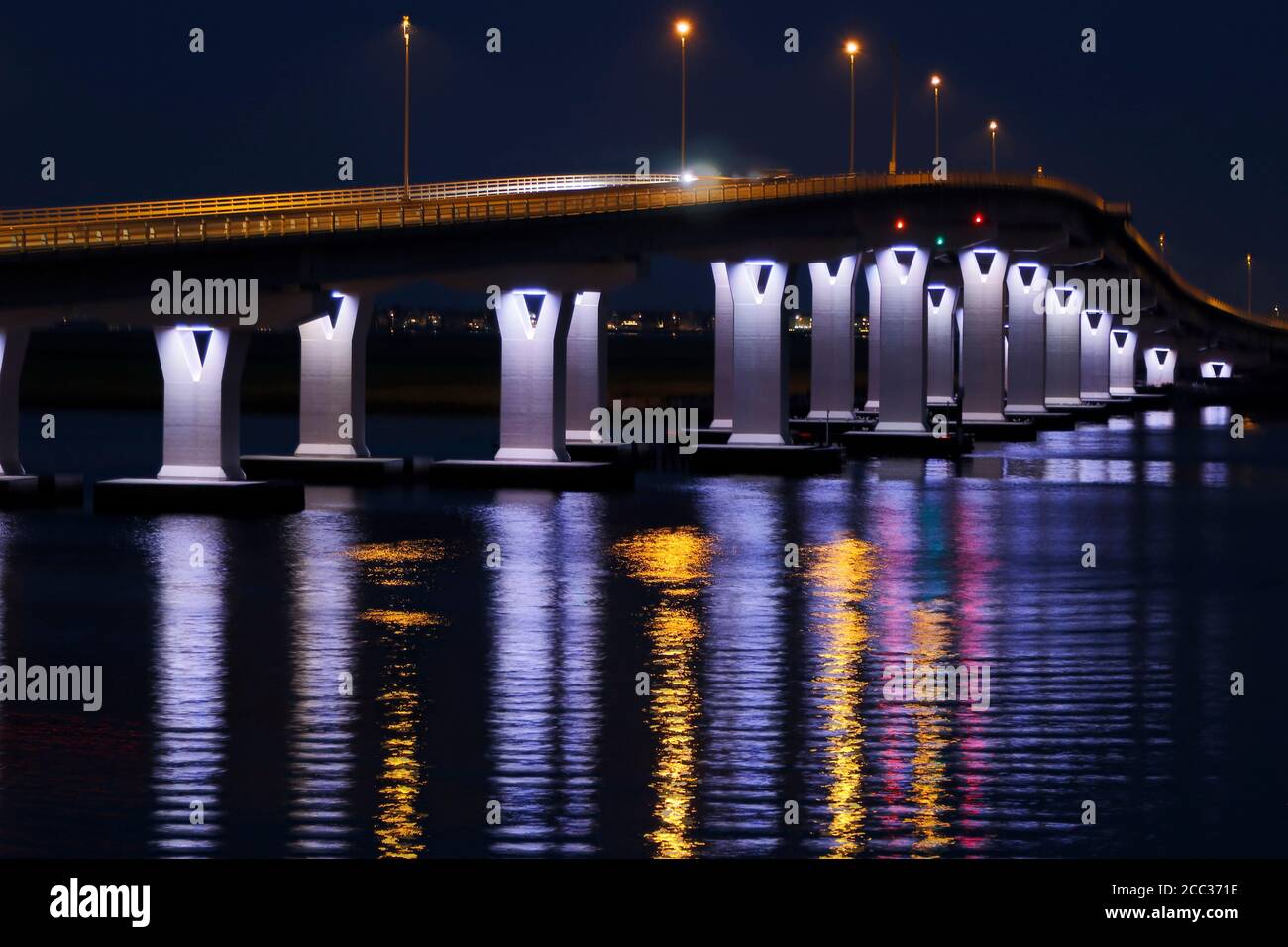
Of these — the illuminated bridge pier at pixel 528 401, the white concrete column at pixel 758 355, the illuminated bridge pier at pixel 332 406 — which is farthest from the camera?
the white concrete column at pixel 758 355

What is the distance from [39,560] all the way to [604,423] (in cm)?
3919

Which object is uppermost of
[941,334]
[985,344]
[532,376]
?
[941,334]

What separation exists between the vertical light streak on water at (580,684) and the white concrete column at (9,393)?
50.1 ft

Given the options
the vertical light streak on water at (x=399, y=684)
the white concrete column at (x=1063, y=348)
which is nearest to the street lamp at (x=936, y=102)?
the white concrete column at (x=1063, y=348)

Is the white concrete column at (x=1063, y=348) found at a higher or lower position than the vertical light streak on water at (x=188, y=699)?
higher

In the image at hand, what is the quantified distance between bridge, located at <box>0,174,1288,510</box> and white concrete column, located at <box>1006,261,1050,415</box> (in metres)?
9.38

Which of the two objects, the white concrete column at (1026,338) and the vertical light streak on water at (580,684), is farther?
the white concrete column at (1026,338)

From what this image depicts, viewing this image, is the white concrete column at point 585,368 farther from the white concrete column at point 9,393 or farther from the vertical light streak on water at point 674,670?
the vertical light streak on water at point 674,670

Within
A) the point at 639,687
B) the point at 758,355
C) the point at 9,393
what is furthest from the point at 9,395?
the point at 639,687

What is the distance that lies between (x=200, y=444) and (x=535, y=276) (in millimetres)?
14607

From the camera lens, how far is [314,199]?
57.6 m

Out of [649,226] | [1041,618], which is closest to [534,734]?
[1041,618]

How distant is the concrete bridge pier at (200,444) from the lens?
1927 inches

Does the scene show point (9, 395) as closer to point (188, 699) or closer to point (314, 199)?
point (314, 199)
